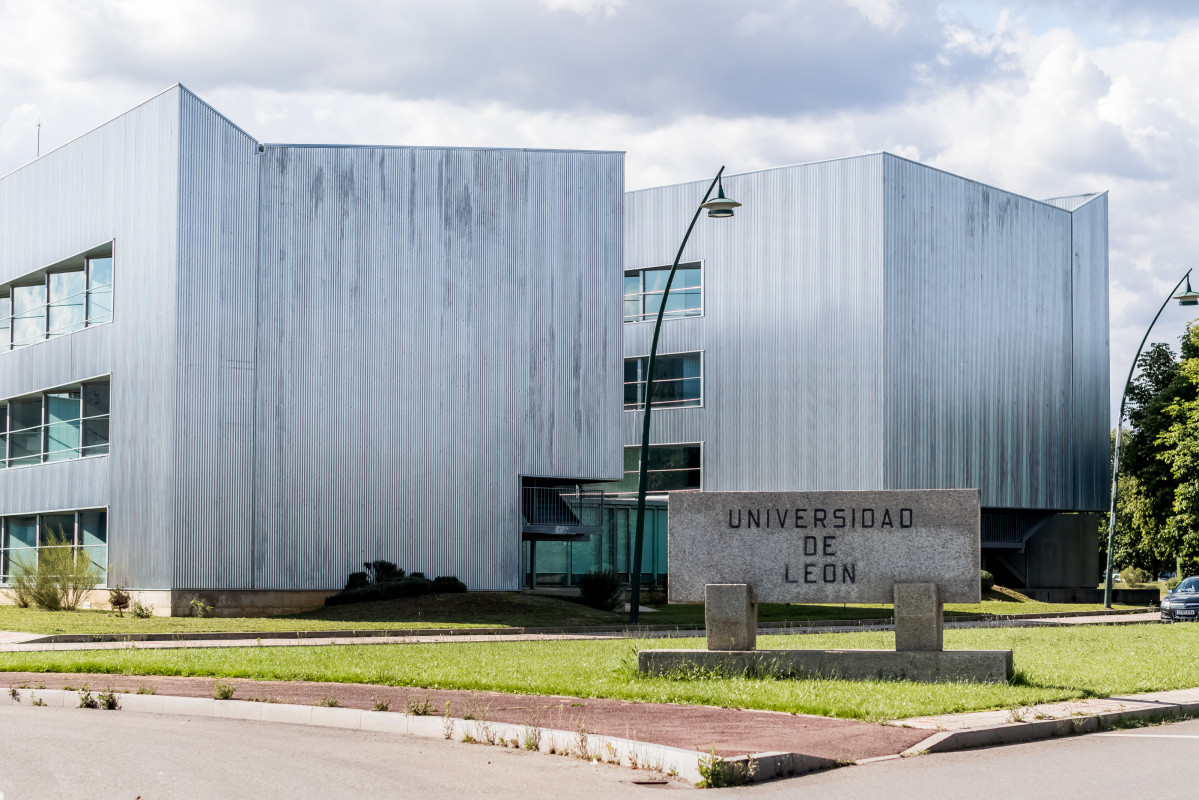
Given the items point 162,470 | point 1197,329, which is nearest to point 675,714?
point 162,470

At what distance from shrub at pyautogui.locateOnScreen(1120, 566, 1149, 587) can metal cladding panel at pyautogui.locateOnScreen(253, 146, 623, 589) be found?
189 ft

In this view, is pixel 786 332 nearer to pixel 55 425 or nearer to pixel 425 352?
pixel 425 352

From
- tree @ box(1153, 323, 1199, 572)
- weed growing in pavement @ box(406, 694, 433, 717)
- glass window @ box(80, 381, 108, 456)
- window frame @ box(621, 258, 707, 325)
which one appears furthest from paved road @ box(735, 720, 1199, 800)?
tree @ box(1153, 323, 1199, 572)

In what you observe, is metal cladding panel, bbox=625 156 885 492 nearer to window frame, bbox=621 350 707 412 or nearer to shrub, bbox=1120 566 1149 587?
window frame, bbox=621 350 707 412

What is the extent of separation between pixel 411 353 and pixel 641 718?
28.6 metres

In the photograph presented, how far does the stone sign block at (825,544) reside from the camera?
15.9 metres

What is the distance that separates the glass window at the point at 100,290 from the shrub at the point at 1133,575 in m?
68.1

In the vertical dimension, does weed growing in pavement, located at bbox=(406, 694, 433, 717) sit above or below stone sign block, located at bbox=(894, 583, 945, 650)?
below

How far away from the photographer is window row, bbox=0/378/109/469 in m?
40.5

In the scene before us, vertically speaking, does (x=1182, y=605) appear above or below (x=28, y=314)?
below

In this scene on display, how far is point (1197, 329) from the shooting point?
198ft

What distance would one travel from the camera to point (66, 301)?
42.5 metres

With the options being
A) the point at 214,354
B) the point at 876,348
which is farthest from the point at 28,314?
the point at 876,348

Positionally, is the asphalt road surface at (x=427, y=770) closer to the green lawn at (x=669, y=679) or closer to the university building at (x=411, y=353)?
the green lawn at (x=669, y=679)
